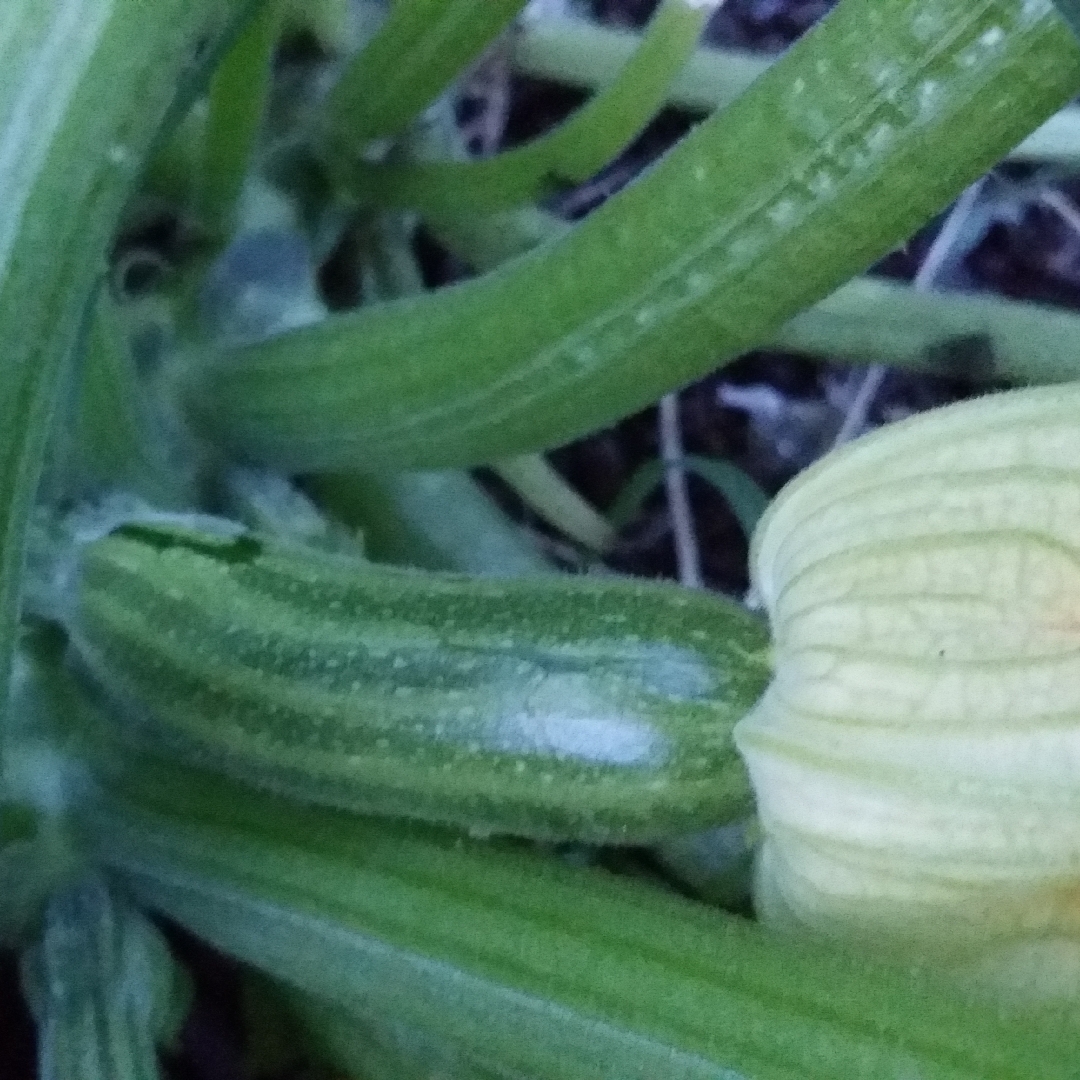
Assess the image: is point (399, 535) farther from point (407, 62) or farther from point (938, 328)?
point (938, 328)

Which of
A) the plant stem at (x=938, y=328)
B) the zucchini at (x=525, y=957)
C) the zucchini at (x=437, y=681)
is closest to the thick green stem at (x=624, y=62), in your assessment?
the plant stem at (x=938, y=328)

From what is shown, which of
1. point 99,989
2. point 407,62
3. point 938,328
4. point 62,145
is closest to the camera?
point 62,145

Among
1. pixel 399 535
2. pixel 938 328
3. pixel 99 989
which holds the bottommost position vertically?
pixel 99 989

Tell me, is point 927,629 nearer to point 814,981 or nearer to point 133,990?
point 814,981

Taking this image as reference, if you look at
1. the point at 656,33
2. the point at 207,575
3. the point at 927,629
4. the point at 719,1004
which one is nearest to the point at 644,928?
the point at 719,1004

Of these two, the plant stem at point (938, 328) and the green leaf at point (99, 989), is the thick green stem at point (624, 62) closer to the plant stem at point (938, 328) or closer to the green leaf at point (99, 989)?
the plant stem at point (938, 328)

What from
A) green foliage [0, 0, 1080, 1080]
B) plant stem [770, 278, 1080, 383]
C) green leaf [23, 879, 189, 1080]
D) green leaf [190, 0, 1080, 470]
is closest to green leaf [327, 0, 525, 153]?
green foliage [0, 0, 1080, 1080]

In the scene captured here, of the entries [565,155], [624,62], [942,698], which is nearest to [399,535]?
[565,155]
